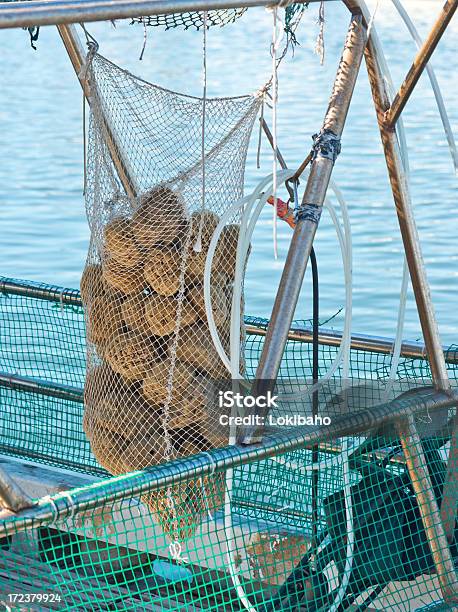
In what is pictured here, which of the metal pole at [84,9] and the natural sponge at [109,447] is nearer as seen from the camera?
the metal pole at [84,9]

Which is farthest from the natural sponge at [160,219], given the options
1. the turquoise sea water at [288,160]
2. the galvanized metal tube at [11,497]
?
the turquoise sea water at [288,160]

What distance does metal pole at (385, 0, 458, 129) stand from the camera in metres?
1.80

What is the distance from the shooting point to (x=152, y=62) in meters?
13.9

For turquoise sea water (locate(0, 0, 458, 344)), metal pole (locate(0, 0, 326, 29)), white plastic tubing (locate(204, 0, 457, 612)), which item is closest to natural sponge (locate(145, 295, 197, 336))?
white plastic tubing (locate(204, 0, 457, 612))

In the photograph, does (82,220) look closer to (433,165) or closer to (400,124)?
(433,165)

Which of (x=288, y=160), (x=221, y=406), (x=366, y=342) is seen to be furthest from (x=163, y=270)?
(x=288, y=160)

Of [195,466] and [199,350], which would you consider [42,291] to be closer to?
[199,350]

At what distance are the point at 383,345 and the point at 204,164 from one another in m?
0.76

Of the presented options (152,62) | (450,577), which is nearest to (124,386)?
(450,577)

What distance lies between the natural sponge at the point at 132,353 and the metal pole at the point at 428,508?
451mm

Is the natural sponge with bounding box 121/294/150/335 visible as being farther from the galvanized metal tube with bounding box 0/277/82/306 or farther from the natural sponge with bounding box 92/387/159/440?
the galvanized metal tube with bounding box 0/277/82/306

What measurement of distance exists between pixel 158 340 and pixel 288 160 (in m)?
6.84

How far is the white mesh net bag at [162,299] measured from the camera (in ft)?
6.51

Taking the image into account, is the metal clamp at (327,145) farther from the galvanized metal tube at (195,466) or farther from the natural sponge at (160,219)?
the galvanized metal tube at (195,466)
